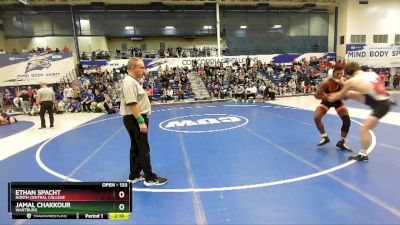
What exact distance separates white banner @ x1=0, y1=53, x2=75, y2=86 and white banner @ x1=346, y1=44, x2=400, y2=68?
72.4 ft

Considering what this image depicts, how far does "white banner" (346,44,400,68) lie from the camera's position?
24.0 m

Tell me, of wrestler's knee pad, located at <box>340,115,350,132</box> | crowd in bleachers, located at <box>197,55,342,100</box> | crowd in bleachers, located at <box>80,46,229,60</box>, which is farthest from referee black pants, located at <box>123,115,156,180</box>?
crowd in bleachers, located at <box>80,46,229,60</box>

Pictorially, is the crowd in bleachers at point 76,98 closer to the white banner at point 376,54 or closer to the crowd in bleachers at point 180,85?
the crowd in bleachers at point 180,85

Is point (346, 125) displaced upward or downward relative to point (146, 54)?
downward

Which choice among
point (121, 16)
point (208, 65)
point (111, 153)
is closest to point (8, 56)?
point (121, 16)

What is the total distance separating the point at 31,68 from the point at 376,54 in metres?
25.9

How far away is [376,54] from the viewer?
79.0ft

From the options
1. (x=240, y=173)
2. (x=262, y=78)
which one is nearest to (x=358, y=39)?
(x=262, y=78)

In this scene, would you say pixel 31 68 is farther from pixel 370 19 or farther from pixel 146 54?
pixel 370 19

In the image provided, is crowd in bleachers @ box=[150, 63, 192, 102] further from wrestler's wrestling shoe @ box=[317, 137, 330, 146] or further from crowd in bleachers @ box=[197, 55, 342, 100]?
wrestler's wrestling shoe @ box=[317, 137, 330, 146]

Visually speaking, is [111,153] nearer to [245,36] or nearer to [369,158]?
[369,158]

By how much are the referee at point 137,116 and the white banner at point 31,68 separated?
1696 centimetres

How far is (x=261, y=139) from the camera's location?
249 inches
